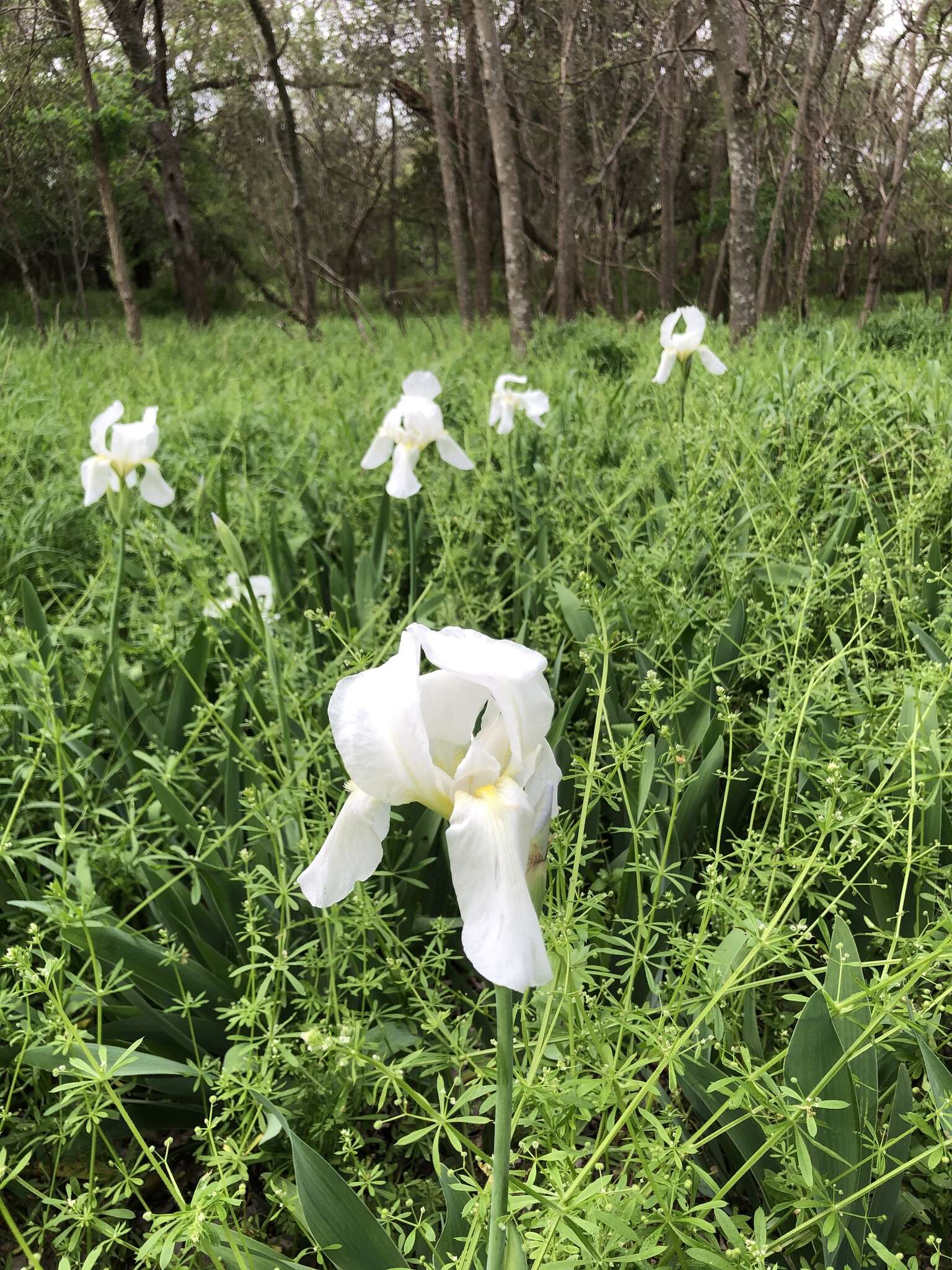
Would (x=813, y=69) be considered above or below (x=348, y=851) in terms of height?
above

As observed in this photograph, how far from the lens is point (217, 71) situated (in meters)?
12.0

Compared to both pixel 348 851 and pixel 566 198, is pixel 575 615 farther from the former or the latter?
pixel 566 198

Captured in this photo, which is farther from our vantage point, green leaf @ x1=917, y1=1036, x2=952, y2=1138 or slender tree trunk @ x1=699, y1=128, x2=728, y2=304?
slender tree trunk @ x1=699, y1=128, x2=728, y2=304

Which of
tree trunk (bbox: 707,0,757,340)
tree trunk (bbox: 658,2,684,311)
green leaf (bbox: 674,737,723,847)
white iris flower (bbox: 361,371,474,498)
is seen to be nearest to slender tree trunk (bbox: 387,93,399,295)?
tree trunk (bbox: 658,2,684,311)

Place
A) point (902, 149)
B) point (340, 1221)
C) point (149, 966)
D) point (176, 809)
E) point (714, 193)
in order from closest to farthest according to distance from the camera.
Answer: point (340, 1221) → point (149, 966) → point (176, 809) → point (902, 149) → point (714, 193)

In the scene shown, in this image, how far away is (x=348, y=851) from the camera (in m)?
0.69

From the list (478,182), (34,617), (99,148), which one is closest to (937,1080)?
Result: (34,617)

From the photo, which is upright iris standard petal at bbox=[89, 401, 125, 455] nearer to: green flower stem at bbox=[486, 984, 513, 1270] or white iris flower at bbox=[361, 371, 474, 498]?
white iris flower at bbox=[361, 371, 474, 498]

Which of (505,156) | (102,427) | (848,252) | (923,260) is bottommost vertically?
(102,427)

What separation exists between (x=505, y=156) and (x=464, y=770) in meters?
5.67

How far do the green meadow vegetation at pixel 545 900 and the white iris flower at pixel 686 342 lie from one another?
0.20 metres

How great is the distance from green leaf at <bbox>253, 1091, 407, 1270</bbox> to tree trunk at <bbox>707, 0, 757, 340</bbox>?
5.47m

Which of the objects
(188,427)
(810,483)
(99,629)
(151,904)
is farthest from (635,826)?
(188,427)

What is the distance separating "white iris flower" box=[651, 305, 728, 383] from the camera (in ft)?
8.75
